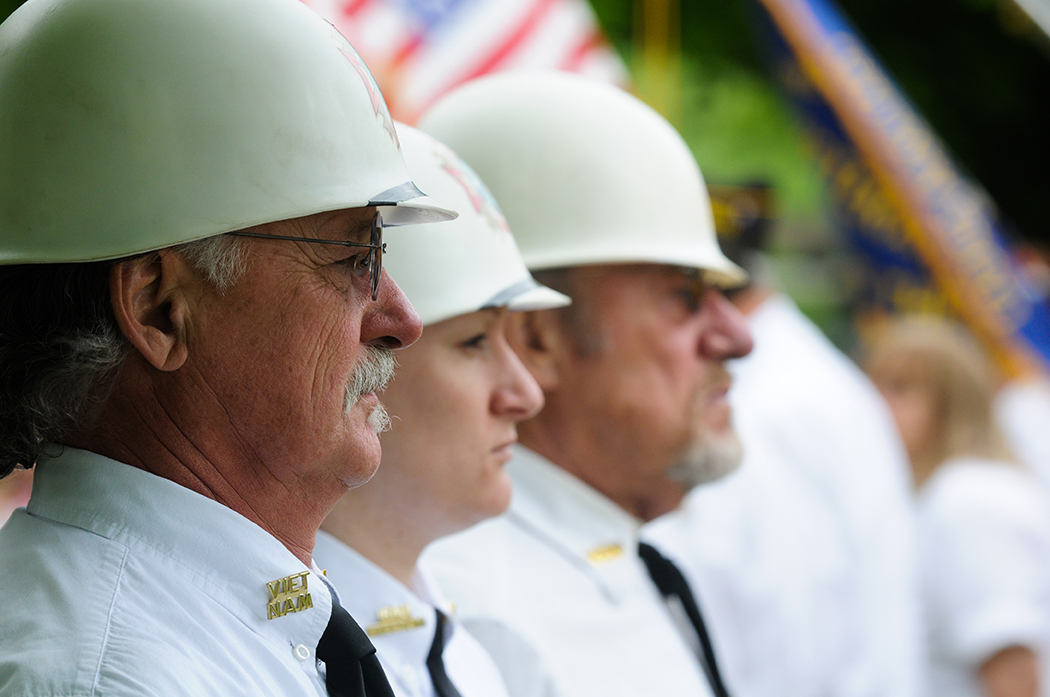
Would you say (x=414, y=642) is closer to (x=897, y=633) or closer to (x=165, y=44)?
(x=165, y=44)

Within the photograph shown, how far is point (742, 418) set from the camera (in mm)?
5305

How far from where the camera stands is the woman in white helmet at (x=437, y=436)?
7.34 feet

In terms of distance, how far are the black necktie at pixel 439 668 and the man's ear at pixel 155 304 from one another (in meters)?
0.84

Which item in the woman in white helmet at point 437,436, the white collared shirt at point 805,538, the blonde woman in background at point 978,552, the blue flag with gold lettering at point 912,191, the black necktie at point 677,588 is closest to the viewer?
the woman in white helmet at point 437,436

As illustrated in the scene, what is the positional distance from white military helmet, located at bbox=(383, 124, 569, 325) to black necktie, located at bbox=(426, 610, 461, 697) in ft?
1.97

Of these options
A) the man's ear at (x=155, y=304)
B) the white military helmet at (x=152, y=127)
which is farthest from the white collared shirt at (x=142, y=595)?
the white military helmet at (x=152, y=127)

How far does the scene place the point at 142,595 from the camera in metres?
1.49

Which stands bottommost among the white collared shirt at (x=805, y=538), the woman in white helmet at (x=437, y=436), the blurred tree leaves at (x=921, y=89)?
the blurred tree leaves at (x=921, y=89)

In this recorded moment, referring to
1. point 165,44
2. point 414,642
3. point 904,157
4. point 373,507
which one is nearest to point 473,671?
point 414,642

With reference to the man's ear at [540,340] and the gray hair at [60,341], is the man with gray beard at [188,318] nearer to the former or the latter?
the gray hair at [60,341]

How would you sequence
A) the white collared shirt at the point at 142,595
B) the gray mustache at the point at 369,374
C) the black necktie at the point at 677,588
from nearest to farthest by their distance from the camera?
the white collared shirt at the point at 142,595 → the gray mustache at the point at 369,374 → the black necktie at the point at 677,588

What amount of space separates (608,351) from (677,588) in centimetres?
66

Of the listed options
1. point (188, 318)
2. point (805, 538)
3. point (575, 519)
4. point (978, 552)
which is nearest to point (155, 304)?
point (188, 318)

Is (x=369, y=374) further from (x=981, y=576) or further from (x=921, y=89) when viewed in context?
(x=921, y=89)
